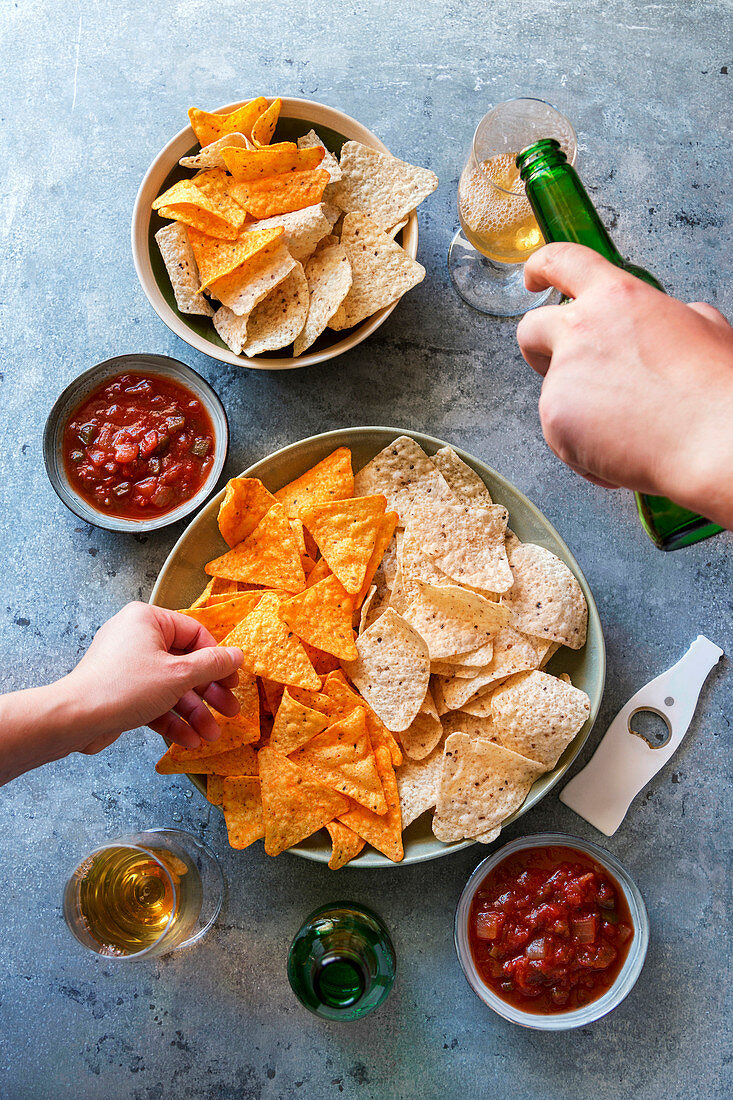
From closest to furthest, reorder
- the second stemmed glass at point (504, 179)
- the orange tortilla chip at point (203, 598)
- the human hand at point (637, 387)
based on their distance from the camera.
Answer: the human hand at point (637, 387) < the second stemmed glass at point (504, 179) < the orange tortilla chip at point (203, 598)

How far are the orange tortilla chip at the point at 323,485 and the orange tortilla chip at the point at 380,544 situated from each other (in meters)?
0.13

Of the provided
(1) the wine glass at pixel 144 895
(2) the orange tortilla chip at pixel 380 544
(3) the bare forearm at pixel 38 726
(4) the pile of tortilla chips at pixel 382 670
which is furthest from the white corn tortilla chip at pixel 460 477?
(1) the wine glass at pixel 144 895

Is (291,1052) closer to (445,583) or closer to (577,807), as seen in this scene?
(577,807)

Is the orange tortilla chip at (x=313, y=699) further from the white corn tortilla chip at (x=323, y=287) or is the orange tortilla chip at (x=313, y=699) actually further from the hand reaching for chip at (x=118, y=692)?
the white corn tortilla chip at (x=323, y=287)

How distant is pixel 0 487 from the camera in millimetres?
2061

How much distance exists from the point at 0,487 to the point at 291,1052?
62.9 inches

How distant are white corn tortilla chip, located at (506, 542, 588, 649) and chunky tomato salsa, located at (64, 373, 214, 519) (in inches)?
31.1

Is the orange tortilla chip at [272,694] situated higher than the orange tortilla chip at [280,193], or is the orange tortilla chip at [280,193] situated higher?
the orange tortilla chip at [280,193]

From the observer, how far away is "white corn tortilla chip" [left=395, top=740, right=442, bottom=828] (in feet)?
5.75

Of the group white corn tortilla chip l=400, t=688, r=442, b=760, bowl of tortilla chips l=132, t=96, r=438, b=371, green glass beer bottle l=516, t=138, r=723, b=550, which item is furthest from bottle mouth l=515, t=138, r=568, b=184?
white corn tortilla chip l=400, t=688, r=442, b=760

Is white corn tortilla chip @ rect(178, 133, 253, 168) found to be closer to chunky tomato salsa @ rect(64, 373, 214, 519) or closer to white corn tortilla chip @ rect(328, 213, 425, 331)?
white corn tortilla chip @ rect(328, 213, 425, 331)

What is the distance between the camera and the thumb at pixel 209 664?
149 cm

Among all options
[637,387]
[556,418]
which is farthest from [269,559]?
[637,387]

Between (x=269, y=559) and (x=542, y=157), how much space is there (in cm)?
97
